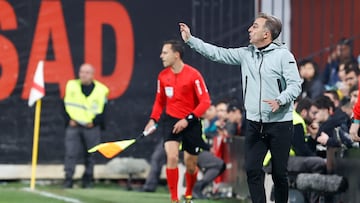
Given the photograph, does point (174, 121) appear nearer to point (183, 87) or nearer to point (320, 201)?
point (183, 87)

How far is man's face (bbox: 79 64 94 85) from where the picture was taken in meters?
17.8

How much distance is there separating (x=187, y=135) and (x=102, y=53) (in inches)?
196

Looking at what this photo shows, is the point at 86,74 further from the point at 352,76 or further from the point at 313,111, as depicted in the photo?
the point at 313,111

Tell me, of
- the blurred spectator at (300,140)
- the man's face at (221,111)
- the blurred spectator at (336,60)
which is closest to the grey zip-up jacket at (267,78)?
the blurred spectator at (300,140)

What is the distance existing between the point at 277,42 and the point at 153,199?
4931mm

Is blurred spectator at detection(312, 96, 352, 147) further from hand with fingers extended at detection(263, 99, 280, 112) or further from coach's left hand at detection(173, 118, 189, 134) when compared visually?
hand with fingers extended at detection(263, 99, 280, 112)

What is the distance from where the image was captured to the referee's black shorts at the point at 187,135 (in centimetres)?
1367

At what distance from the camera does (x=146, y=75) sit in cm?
1847

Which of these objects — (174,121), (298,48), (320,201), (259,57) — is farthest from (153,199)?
(298,48)

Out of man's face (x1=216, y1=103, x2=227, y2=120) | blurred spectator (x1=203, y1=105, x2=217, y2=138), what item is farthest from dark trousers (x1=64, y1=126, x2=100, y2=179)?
man's face (x1=216, y1=103, x2=227, y2=120)

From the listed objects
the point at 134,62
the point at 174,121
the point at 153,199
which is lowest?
the point at 153,199

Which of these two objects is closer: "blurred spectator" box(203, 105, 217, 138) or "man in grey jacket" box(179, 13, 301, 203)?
"man in grey jacket" box(179, 13, 301, 203)

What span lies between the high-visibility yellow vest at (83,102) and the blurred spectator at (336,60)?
355 centimetres

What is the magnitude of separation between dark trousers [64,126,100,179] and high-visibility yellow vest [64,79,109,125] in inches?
6.4
